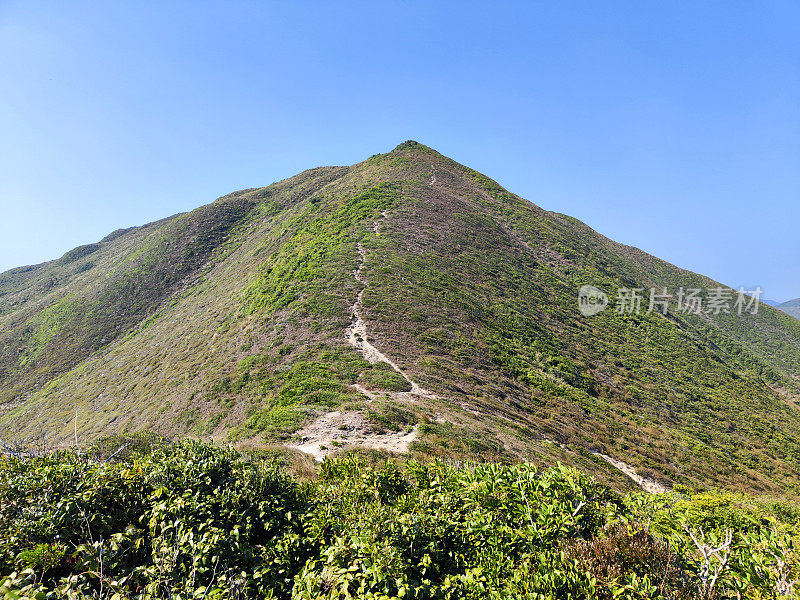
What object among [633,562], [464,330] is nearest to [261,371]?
[464,330]

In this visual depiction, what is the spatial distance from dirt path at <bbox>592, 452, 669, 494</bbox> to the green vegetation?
14.4m

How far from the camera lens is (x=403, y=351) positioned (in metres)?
21.0

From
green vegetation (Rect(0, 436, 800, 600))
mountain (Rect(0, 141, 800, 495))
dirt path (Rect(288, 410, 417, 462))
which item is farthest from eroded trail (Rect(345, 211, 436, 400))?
green vegetation (Rect(0, 436, 800, 600))

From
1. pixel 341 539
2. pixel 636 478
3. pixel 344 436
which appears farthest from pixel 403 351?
pixel 341 539

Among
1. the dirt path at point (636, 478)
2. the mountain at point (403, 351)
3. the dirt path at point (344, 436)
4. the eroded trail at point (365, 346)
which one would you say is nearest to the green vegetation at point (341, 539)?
the dirt path at point (344, 436)

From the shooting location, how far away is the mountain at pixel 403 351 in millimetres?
16916

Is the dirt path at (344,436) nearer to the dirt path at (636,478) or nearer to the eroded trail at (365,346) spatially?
the eroded trail at (365,346)

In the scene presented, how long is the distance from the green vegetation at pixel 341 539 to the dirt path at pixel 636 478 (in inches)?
567

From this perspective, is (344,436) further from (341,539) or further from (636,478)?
(636,478)

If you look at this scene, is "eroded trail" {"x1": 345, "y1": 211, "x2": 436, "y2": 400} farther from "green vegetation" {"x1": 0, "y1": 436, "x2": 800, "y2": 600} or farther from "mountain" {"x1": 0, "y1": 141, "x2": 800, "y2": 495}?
"green vegetation" {"x1": 0, "y1": 436, "x2": 800, "y2": 600}

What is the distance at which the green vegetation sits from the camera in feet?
12.0

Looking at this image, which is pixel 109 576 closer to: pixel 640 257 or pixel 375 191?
pixel 375 191

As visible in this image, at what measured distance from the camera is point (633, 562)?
4.41 m

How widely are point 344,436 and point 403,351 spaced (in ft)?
28.4
